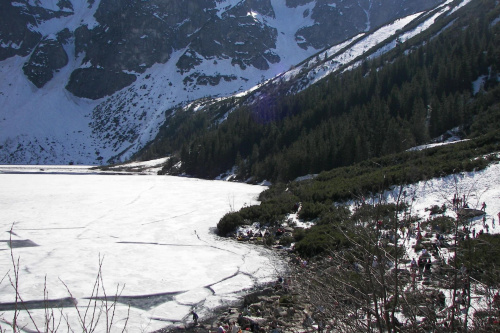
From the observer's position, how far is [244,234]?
17.1m

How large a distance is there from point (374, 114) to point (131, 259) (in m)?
50.4

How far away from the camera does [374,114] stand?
5434cm

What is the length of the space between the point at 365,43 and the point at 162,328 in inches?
5321

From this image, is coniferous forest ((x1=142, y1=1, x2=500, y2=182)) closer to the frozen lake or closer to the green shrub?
the green shrub

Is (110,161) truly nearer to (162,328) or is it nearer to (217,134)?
(217,134)

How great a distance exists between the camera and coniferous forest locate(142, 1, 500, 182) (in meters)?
45.9

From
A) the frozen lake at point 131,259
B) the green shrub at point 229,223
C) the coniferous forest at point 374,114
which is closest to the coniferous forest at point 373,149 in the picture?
the green shrub at point 229,223

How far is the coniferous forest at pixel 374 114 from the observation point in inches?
1809

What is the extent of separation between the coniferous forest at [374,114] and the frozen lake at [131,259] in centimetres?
2801

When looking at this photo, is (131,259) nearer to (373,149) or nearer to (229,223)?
(229,223)

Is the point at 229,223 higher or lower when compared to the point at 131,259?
higher

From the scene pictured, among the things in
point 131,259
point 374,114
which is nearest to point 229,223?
point 131,259

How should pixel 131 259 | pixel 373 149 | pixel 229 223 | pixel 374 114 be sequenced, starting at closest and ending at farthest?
1. pixel 131 259
2. pixel 229 223
3. pixel 373 149
4. pixel 374 114


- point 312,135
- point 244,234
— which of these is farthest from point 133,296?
point 312,135
